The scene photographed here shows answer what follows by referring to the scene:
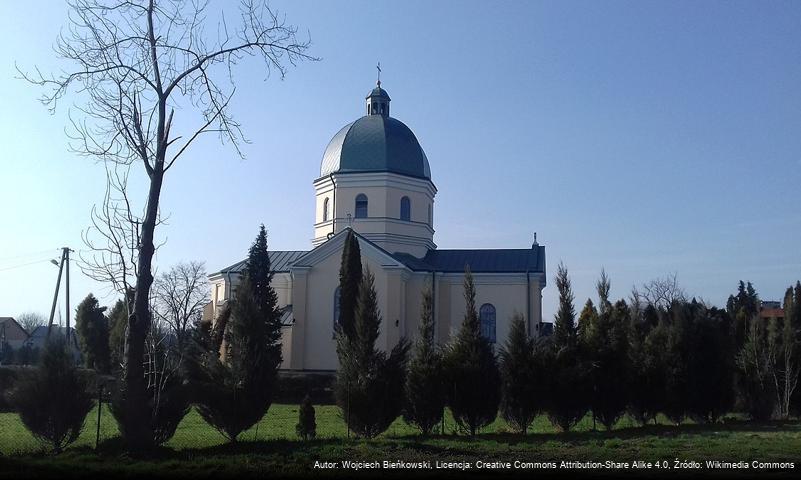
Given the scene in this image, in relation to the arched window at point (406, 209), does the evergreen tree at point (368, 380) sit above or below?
below

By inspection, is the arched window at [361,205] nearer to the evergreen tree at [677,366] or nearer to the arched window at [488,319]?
the arched window at [488,319]

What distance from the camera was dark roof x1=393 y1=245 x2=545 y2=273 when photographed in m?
35.8

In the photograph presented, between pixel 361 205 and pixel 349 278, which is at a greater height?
pixel 361 205

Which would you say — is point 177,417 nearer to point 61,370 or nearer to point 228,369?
point 228,369

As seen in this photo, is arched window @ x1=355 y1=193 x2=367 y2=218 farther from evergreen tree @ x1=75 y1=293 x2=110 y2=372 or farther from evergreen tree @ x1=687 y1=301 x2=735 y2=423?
evergreen tree @ x1=687 y1=301 x2=735 y2=423

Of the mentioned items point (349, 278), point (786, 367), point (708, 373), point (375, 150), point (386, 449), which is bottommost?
point (386, 449)

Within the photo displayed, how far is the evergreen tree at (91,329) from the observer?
39.3 m

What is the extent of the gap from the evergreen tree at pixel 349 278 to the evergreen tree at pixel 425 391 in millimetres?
10728

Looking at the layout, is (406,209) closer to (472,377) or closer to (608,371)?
(608,371)

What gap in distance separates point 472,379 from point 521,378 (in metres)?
1.38

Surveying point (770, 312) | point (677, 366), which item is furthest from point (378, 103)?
point (770, 312)

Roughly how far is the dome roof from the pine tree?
18.2 m

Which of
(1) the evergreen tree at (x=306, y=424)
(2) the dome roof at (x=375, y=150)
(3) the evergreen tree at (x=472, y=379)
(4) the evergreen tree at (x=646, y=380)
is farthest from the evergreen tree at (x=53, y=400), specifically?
(2) the dome roof at (x=375, y=150)

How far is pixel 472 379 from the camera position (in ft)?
58.1
